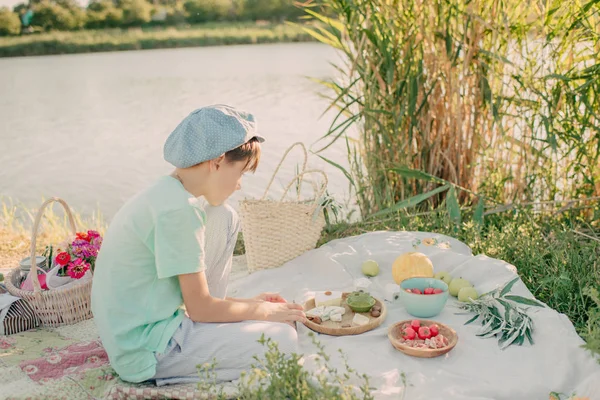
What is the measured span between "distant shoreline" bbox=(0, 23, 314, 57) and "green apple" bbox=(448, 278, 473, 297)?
16.0 m

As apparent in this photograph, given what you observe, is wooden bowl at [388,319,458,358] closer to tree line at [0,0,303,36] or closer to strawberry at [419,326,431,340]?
strawberry at [419,326,431,340]

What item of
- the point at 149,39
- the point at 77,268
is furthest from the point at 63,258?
the point at 149,39

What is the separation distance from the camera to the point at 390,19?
3.60 metres

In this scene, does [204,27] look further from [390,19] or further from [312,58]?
[390,19]

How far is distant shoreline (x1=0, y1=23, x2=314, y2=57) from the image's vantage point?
18298 mm

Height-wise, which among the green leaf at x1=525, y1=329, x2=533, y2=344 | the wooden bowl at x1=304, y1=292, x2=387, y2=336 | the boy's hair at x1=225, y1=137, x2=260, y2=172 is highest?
the boy's hair at x1=225, y1=137, x2=260, y2=172

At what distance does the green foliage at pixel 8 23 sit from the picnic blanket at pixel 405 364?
18813mm

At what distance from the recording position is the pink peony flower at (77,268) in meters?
2.88

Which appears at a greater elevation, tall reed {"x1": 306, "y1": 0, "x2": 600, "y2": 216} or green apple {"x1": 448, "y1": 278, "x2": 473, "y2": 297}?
tall reed {"x1": 306, "y1": 0, "x2": 600, "y2": 216}

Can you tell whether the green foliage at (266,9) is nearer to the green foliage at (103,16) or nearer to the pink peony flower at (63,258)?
the green foliage at (103,16)

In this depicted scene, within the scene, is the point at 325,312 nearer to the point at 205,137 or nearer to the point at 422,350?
the point at 422,350

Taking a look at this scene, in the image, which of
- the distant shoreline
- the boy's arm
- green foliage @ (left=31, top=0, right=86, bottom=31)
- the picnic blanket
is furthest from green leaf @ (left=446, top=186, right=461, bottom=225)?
green foliage @ (left=31, top=0, right=86, bottom=31)

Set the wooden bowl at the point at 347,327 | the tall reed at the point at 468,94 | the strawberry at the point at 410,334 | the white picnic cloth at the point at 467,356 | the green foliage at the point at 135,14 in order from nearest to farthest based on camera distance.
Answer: the white picnic cloth at the point at 467,356
the strawberry at the point at 410,334
the wooden bowl at the point at 347,327
the tall reed at the point at 468,94
the green foliage at the point at 135,14

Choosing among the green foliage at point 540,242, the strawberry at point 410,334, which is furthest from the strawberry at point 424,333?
the green foliage at point 540,242
